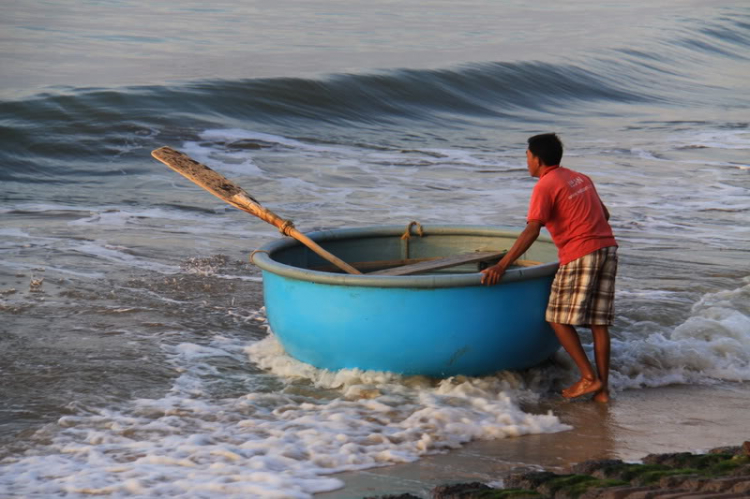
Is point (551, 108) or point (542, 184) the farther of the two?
point (551, 108)

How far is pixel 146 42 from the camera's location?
25.9m

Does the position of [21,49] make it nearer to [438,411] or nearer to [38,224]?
[38,224]

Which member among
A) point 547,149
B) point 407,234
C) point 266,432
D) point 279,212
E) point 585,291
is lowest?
point 266,432

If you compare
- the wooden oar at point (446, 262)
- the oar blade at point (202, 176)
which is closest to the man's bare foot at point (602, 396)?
the wooden oar at point (446, 262)

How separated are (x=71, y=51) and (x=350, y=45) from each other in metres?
7.98

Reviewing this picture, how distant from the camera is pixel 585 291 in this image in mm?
4660

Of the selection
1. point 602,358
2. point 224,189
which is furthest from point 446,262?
point 224,189

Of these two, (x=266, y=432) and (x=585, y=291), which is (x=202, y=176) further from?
(x=585, y=291)

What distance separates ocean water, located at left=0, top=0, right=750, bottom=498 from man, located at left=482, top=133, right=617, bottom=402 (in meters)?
0.33

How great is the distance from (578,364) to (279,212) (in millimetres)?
6113

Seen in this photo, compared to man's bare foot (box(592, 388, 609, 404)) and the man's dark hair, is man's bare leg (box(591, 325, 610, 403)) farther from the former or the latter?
the man's dark hair

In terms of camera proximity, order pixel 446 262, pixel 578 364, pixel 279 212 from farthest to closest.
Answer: pixel 279 212 → pixel 446 262 → pixel 578 364

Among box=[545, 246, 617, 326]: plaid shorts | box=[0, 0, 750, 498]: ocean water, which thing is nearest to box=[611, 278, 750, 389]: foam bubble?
box=[0, 0, 750, 498]: ocean water

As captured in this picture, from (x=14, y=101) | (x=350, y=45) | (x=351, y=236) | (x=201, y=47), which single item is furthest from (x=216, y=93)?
(x=351, y=236)
